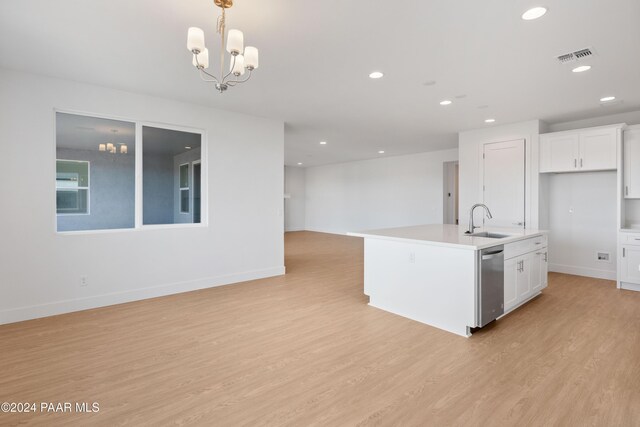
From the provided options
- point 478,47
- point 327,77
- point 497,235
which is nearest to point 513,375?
point 497,235

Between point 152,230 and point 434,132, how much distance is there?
5.38 metres

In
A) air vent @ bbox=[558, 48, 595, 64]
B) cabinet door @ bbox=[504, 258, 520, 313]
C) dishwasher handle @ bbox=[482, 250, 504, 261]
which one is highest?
air vent @ bbox=[558, 48, 595, 64]

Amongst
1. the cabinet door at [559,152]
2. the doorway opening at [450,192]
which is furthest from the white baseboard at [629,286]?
the doorway opening at [450,192]

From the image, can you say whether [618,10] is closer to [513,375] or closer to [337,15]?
[337,15]

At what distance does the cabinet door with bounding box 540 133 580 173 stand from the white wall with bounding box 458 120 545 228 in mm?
111

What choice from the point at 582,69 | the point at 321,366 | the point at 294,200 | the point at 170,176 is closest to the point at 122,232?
the point at 170,176

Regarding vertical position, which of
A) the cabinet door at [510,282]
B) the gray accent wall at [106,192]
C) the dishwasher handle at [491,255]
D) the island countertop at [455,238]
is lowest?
the cabinet door at [510,282]

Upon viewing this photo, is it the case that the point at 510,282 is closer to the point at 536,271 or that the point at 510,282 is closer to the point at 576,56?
the point at 536,271

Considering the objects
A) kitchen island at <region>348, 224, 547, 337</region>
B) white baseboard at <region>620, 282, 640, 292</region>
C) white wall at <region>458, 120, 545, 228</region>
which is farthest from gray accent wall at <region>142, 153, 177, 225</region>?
white baseboard at <region>620, 282, 640, 292</region>

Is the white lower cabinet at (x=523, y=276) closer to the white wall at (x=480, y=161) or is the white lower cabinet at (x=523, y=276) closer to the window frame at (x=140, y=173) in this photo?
the white wall at (x=480, y=161)

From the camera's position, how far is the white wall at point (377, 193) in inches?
359

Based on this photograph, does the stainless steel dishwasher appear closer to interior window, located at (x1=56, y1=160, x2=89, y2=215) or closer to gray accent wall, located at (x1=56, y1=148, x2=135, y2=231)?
gray accent wall, located at (x1=56, y1=148, x2=135, y2=231)

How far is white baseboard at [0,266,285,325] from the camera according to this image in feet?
11.5

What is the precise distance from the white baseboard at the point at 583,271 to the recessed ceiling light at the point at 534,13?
4739 mm
